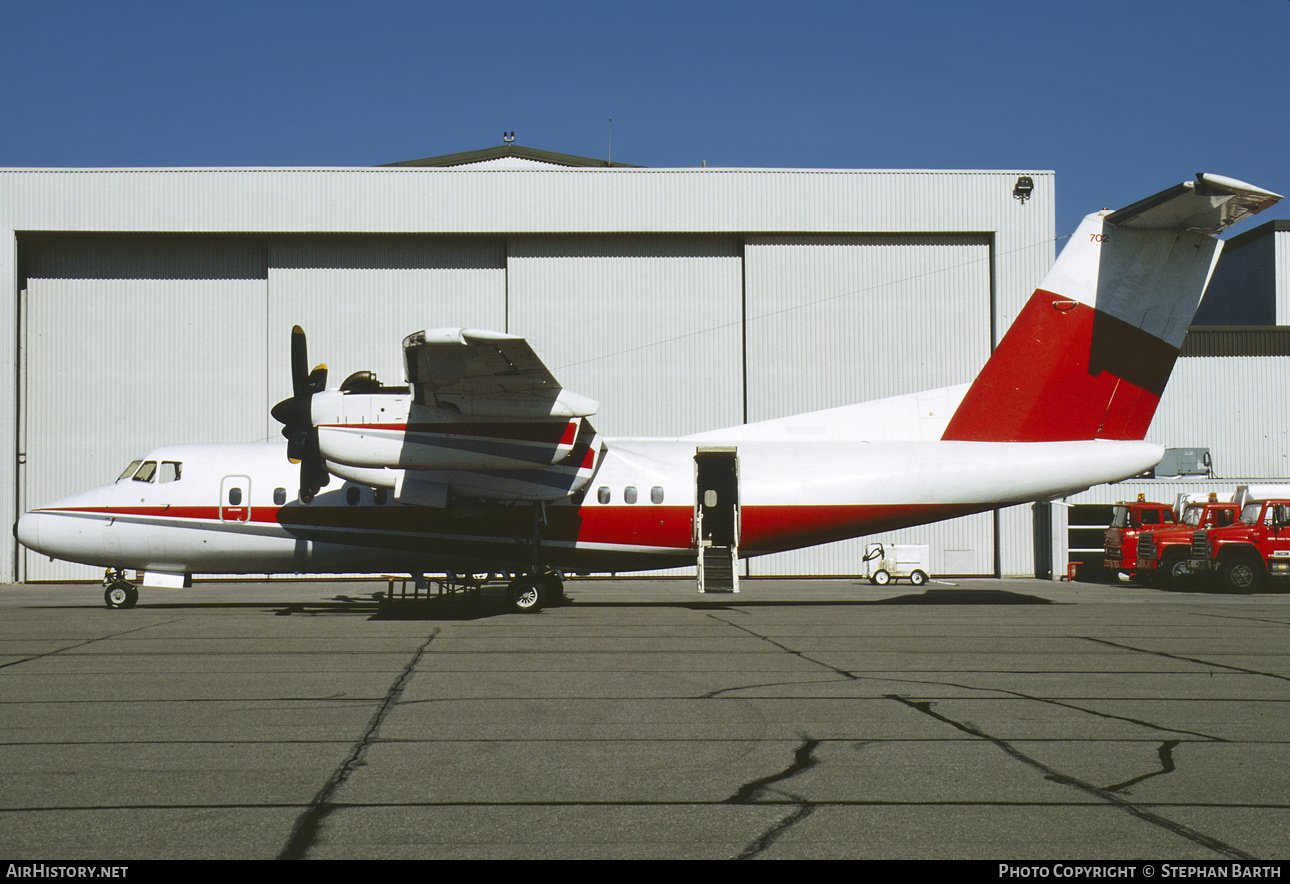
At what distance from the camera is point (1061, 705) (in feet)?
27.3

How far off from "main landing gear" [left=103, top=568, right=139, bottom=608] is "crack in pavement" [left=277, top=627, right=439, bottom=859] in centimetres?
1304

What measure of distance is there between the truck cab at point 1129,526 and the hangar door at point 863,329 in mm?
3251

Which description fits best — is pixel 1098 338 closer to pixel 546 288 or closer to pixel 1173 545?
pixel 1173 545

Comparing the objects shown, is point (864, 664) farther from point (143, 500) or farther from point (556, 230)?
point (556, 230)

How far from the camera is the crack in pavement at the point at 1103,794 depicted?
4.68m

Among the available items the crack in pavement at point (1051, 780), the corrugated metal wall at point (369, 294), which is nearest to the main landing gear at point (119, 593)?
the corrugated metal wall at point (369, 294)

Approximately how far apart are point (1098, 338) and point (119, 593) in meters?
18.9

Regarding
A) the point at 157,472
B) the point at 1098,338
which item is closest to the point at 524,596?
the point at 157,472

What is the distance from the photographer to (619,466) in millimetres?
19219

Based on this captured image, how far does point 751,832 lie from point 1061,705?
4.52 m

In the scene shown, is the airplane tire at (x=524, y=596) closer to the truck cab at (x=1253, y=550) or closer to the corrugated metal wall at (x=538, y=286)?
the corrugated metal wall at (x=538, y=286)

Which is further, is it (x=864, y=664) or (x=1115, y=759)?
(x=864, y=664)
